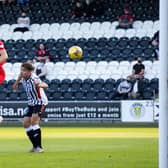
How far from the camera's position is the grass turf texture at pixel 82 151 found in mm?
12805

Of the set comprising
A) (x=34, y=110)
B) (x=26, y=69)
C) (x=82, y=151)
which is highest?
(x=26, y=69)

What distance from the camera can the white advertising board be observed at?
89.2ft

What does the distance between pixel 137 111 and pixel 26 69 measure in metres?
12.1

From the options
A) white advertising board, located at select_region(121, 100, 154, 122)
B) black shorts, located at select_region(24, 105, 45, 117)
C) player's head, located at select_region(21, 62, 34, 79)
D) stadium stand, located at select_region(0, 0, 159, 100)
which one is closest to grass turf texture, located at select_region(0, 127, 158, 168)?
black shorts, located at select_region(24, 105, 45, 117)

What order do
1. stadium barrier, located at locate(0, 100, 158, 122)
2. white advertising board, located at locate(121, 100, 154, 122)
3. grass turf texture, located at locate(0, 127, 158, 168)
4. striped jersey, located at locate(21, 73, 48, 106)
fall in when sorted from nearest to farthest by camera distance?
grass turf texture, located at locate(0, 127, 158, 168) < striped jersey, located at locate(21, 73, 48, 106) < white advertising board, located at locate(121, 100, 154, 122) < stadium barrier, located at locate(0, 100, 158, 122)

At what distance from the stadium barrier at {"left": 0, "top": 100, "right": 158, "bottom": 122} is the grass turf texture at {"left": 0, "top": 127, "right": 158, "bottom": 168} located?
485 cm

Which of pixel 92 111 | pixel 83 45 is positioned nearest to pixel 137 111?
pixel 92 111

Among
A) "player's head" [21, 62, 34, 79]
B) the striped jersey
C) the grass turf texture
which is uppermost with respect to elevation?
"player's head" [21, 62, 34, 79]

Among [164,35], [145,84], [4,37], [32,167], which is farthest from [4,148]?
[4,37]

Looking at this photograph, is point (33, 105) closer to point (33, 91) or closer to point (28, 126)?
point (33, 91)

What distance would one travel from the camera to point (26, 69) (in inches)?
623

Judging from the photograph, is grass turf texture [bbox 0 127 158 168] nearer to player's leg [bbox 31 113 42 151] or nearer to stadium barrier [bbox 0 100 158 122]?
player's leg [bbox 31 113 42 151]

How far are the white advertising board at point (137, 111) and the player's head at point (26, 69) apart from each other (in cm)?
1183

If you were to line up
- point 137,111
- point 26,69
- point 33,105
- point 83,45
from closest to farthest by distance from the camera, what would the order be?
point 26,69 → point 33,105 → point 137,111 → point 83,45
